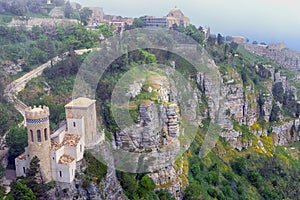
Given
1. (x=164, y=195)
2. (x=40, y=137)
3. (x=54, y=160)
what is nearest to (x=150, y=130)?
(x=164, y=195)

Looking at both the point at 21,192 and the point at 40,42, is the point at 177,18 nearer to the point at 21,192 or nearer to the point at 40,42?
the point at 40,42

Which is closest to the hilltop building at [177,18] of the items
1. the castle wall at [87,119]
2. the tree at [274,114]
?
the tree at [274,114]

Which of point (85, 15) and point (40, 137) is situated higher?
point (85, 15)

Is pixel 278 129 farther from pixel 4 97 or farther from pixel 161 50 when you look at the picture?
pixel 4 97

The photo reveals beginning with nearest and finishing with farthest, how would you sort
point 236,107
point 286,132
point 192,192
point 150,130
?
point 192,192 < point 150,130 < point 236,107 < point 286,132

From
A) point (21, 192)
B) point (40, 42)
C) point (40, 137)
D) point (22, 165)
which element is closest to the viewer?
point (21, 192)

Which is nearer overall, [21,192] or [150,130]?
[21,192]

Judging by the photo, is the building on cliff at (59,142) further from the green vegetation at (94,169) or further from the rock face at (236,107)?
the rock face at (236,107)
